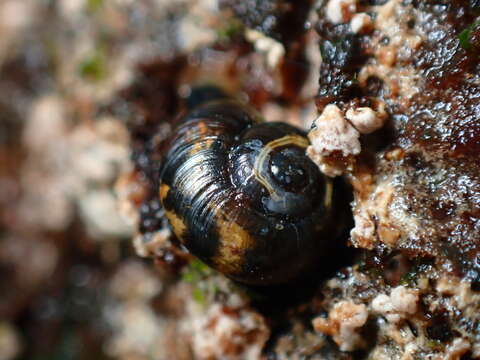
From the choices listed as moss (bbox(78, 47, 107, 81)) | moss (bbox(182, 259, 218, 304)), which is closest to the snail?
moss (bbox(182, 259, 218, 304))

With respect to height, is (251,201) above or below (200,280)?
above

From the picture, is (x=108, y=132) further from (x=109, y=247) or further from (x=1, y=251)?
(x=1, y=251)

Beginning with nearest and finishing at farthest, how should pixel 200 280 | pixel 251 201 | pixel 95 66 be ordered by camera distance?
1. pixel 251 201
2. pixel 200 280
3. pixel 95 66

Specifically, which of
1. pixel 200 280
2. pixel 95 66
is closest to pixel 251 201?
pixel 200 280

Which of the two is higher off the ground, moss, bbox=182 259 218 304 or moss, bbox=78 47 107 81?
moss, bbox=78 47 107 81

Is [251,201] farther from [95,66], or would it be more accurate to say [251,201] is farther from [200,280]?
[95,66]

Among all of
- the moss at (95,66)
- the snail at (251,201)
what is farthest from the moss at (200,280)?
the moss at (95,66)

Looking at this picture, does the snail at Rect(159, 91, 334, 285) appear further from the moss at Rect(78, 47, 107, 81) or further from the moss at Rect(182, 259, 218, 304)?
the moss at Rect(78, 47, 107, 81)

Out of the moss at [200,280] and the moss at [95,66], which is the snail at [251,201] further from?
the moss at [95,66]
